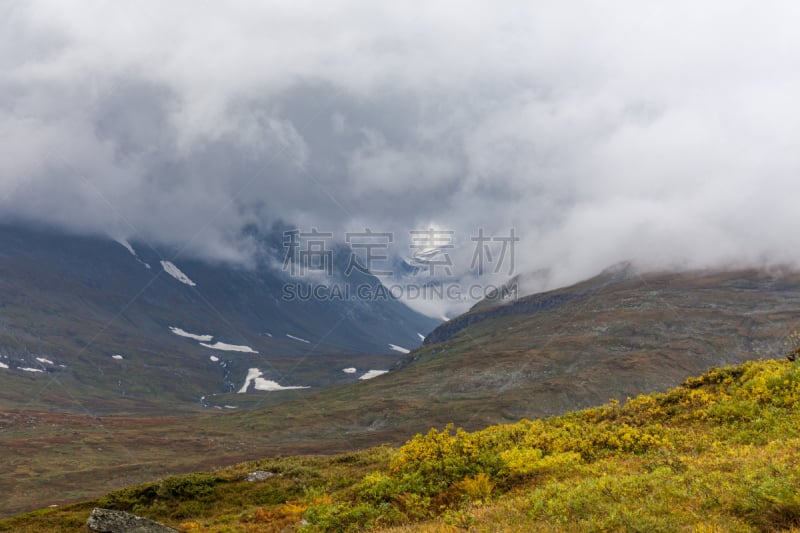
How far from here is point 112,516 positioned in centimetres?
1628

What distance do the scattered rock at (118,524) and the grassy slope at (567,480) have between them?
338 cm

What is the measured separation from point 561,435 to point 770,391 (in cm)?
814

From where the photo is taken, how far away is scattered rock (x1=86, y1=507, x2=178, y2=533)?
15688 mm

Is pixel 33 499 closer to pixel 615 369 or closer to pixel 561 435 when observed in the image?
pixel 561 435

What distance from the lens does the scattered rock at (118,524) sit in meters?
15.7

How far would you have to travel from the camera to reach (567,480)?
550 inches

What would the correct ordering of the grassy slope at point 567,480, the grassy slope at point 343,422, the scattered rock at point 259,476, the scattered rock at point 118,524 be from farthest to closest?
the grassy slope at point 343,422, the scattered rock at point 259,476, the scattered rock at point 118,524, the grassy slope at point 567,480

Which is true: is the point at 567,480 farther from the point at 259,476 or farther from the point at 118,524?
the point at 259,476

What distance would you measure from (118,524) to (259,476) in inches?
488

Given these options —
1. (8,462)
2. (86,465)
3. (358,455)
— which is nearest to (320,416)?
(86,465)

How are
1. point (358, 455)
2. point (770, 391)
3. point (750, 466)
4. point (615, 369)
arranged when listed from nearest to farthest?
point (750, 466)
point (770, 391)
point (358, 455)
point (615, 369)

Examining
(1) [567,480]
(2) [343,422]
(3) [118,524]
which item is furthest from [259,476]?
(2) [343,422]

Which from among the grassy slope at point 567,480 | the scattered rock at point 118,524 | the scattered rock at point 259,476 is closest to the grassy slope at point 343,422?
the scattered rock at point 259,476

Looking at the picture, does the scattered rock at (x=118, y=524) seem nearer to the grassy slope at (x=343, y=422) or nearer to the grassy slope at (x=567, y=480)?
the grassy slope at (x=567, y=480)
